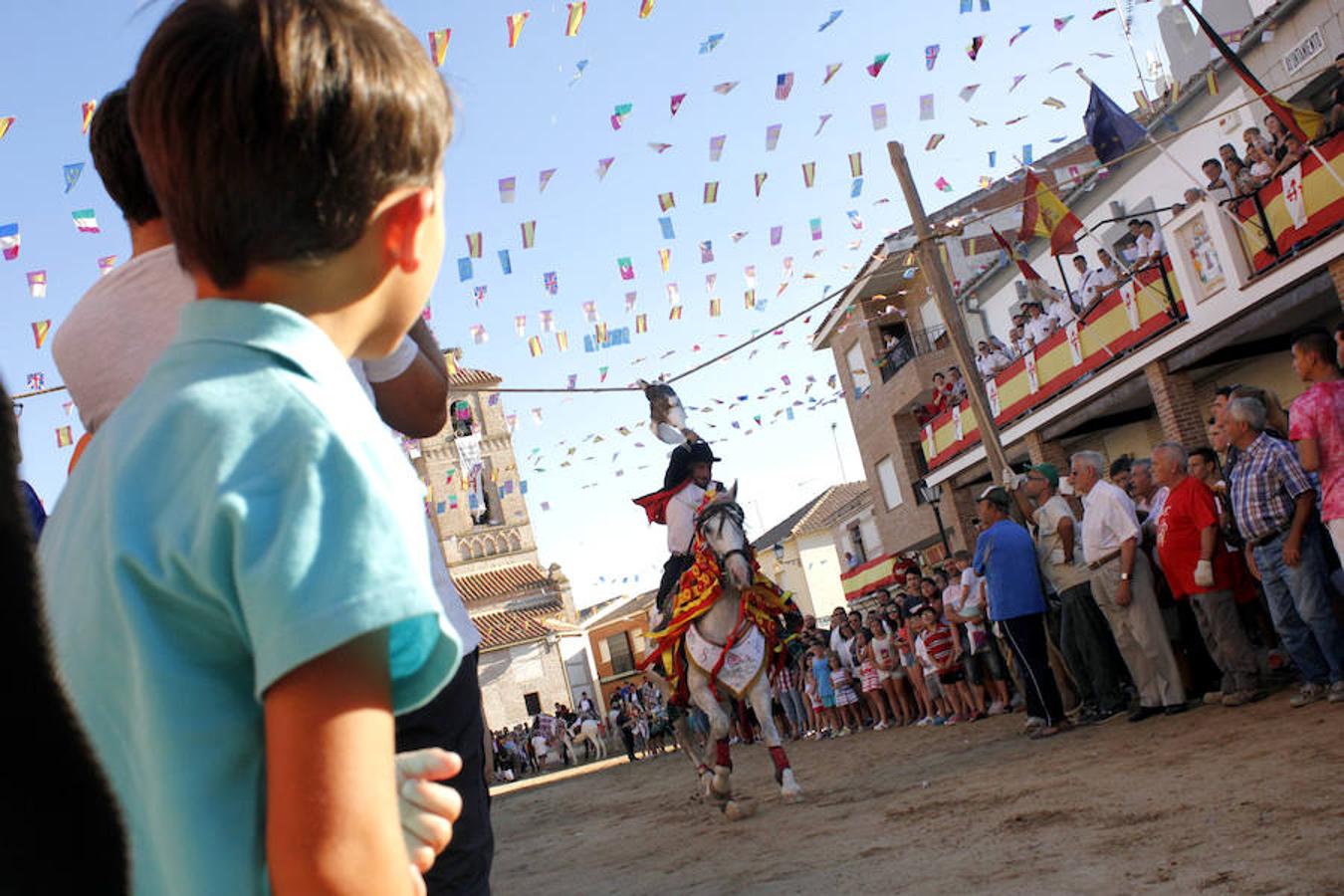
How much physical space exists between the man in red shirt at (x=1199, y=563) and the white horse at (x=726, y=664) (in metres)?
2.98

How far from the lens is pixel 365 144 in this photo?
1.15m

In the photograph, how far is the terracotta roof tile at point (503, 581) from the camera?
57.5 meters

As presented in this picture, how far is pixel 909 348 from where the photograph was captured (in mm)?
36531

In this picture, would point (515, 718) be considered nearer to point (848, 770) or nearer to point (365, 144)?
point (848, 770)

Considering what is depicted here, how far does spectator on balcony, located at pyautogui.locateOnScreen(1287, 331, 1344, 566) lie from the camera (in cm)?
723

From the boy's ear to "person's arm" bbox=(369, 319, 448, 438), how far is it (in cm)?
121

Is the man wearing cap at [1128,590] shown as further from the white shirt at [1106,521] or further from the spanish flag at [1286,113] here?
the spanish flag at [1286,113]

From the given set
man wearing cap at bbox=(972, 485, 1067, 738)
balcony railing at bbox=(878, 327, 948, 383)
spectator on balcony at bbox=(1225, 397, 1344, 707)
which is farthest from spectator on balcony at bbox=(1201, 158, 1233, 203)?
balcony railing at bbox=(878, 327, 948, 383)

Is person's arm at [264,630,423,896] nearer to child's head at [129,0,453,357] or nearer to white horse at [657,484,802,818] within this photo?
child's head at [129,0,453,357]

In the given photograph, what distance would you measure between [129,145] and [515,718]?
53.1 metres

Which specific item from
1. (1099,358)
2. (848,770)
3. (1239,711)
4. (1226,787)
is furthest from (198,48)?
(1099,358)

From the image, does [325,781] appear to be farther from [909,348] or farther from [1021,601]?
[909,348]

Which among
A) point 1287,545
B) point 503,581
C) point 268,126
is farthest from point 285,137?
point 503,581

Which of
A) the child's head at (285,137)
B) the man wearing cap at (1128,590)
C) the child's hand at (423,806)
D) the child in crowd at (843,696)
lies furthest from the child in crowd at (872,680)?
the child's head at (285,137)
